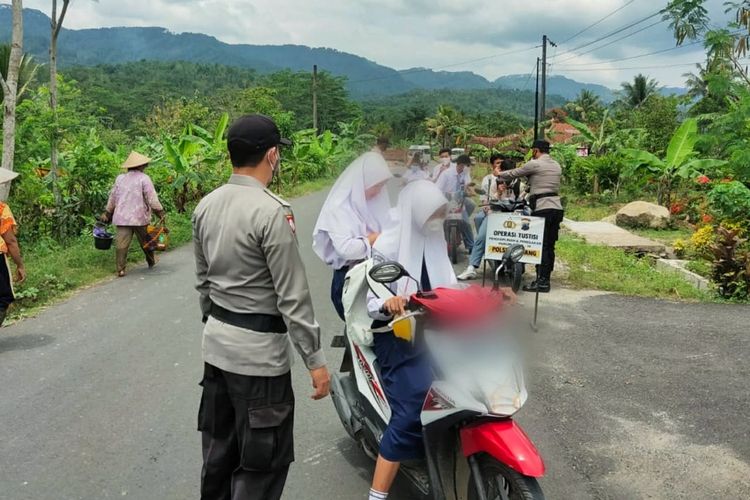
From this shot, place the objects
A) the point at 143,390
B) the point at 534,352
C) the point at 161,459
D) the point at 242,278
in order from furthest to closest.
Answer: the point at 143,390 → the point at 161,459 → the point at 534,352 → the point at 242,278

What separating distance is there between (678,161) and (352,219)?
43.1ft

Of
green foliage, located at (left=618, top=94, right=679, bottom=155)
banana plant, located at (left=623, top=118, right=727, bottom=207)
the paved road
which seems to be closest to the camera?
the paved road

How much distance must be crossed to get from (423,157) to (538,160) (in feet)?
5.58

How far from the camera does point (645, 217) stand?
13742 mm

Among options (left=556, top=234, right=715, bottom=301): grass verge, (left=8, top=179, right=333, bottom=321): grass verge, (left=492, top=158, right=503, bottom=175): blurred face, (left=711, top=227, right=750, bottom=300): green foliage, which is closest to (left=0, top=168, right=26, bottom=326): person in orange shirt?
(left=8, top=179, right=333, bottom=321): grass verge

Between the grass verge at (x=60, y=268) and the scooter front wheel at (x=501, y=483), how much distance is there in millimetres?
5834

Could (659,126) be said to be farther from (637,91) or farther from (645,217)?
(637,91)

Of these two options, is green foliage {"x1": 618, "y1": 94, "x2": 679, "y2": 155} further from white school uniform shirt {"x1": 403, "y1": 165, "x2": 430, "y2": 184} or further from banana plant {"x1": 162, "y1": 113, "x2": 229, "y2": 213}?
white school uniform shirt {"x1": 403, "y1": 165, "x2": 430, "y2": 184}

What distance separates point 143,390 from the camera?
4773mm

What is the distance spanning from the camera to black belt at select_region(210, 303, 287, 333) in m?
2.55

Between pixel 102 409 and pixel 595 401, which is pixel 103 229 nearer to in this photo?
pixel 102 409

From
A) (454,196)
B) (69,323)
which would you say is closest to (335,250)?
(69,323)

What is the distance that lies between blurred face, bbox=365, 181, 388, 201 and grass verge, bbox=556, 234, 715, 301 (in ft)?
17.0

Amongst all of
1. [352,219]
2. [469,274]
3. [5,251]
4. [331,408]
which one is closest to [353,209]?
[352,219]
